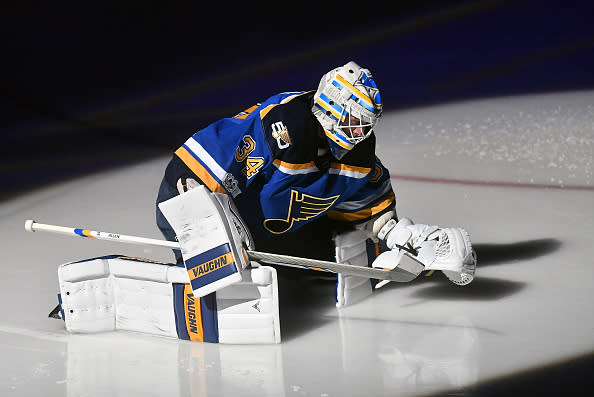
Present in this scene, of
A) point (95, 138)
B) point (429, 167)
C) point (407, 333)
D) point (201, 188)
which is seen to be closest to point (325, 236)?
point (407, 333)

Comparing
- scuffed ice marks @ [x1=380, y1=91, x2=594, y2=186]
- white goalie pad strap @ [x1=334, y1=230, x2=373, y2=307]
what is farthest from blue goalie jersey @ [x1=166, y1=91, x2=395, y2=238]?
scuffed ice marks @ [x1=380, y1=91, x2=594, y2=186]

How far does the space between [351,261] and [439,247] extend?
270 mm

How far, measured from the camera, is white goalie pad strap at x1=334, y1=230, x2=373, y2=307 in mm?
2617

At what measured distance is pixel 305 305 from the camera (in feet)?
8.70

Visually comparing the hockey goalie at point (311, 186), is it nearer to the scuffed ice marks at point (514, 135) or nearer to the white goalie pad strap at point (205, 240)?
the white goalie pad strap at point (205, 240)

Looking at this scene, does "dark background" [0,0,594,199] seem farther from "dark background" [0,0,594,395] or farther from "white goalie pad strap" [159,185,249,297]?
"white goalie pad strap" [159,185,249,297]

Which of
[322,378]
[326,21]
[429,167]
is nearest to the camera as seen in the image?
[322,378]

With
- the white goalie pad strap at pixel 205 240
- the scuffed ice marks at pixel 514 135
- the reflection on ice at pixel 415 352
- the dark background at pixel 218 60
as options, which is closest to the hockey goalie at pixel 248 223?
the white goalie pad strap at pixel 205 240

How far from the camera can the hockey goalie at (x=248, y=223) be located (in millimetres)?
2252

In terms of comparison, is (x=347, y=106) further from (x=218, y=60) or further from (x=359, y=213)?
(x=218, y=60)

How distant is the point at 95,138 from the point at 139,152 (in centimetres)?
34

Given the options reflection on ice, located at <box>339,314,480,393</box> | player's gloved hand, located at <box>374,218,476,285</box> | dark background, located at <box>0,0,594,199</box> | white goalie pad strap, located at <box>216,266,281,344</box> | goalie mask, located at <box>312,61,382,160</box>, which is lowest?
reflection on ice, located at <box>339,314,480,393</box>

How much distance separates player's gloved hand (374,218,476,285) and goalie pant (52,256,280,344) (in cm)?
46

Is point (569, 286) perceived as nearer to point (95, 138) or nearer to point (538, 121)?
point (538, 121)
